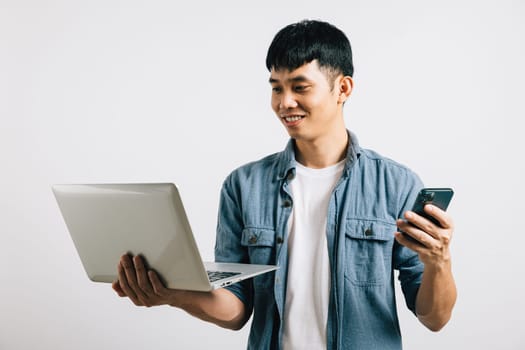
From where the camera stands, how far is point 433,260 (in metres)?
1.25

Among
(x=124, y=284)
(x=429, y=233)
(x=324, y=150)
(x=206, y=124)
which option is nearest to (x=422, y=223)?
(x=429, y=233)

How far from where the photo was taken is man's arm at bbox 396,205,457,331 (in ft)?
3.87

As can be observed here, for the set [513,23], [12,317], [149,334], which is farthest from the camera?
[12,317]

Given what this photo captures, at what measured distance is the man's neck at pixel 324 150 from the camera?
5.07ft

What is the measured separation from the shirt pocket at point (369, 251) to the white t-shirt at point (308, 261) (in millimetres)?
64

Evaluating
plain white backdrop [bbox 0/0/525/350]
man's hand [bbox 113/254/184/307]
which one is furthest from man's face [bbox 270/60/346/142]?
plain white backdrop [bbox 0/0/525/350]

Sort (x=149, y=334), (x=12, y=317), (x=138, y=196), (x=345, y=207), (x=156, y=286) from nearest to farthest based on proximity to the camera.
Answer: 1. (x=138, y=196)
2. (x=156, y=286)
3. (x=345, y=207)
4. (x=149, y=334)
5. (x=12, y=317)

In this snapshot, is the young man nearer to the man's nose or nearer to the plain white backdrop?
the man's nose

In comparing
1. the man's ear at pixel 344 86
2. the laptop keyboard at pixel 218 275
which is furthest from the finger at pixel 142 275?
the man's ear at pixel 344 86

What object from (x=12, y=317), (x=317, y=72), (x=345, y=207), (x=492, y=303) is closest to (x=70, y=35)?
(x=12, y=317)

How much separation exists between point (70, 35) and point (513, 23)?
219cm

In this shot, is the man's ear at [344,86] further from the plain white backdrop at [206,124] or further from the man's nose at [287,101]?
the plain white backdrop at [206,124]

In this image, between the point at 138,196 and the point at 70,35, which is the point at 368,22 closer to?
the point at 70,35

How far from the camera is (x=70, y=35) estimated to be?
3.12m
